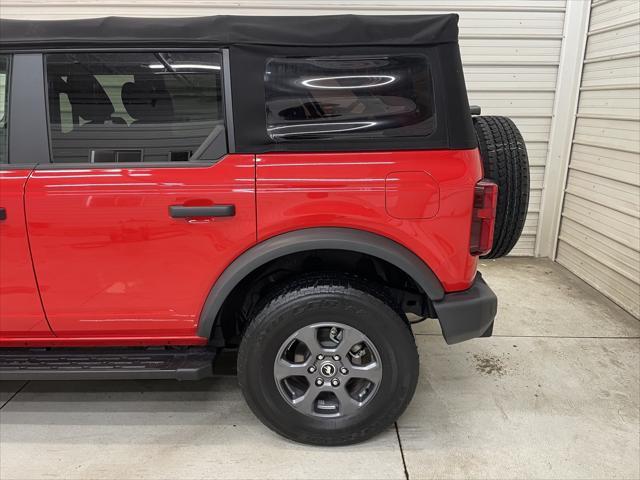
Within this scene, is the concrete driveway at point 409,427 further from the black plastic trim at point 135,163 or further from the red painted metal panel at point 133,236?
the black plastic trim at point 135,163

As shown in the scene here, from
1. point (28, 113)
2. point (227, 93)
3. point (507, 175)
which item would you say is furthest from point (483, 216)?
point (28, 113)

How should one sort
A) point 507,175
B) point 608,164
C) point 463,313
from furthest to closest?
point 608,164 < point 507,175 < point 463,313

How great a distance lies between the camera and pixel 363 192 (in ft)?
6.64

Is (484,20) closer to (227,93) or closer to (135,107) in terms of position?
(227,93)

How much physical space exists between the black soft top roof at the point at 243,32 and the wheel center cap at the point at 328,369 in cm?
146

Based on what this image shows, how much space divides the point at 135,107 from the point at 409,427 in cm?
209

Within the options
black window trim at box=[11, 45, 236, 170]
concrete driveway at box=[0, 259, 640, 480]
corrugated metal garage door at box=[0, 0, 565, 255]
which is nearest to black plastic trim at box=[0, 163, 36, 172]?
black window trim at box=[11, 45, 236, 170]

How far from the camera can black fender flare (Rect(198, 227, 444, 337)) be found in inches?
80.2

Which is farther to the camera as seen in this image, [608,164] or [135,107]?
[608,164]

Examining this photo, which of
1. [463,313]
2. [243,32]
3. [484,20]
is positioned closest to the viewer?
[243,32]

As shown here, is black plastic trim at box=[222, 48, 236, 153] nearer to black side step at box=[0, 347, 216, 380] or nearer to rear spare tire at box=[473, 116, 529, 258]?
black side step at box=[0, 347, 216, 380]

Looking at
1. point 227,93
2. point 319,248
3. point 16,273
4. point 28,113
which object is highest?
point 227,93

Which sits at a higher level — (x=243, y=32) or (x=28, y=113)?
(x=243, y=32)

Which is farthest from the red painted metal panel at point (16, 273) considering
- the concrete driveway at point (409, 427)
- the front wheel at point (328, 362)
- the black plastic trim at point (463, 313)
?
the black plastic trim at point (463, 313)
